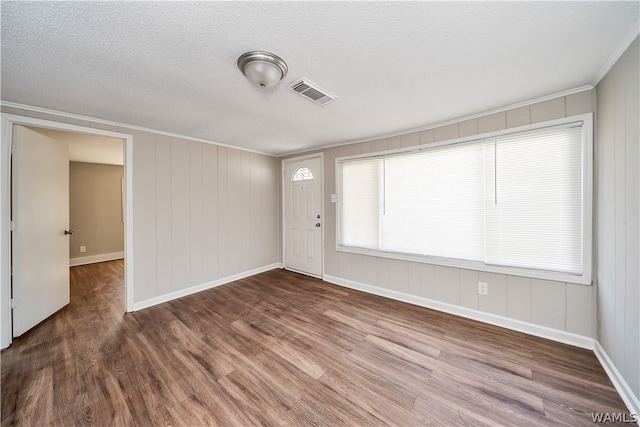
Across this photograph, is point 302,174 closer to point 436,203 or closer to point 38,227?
point 436,203

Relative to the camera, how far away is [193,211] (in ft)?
11.4

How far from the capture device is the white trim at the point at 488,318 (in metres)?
2.11

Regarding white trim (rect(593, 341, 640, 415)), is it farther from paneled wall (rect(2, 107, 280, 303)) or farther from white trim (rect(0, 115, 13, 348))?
white trim (rect(0, 115, 13, 348))

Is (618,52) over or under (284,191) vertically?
over

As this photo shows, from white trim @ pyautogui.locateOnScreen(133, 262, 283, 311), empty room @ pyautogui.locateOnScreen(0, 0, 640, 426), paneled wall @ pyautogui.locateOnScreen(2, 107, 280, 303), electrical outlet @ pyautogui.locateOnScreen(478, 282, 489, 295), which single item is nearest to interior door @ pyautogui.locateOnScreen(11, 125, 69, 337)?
empty room @ pyautogui.locateOnScreen(0, 0, 640, 426)

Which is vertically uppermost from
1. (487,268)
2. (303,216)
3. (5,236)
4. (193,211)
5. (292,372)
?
(193,211)

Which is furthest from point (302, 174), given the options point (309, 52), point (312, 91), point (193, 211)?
point (309, 52)

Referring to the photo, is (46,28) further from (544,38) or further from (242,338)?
(544,38)

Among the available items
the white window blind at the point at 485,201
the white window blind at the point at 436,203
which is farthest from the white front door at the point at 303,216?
the white window blind at the point at 436,203

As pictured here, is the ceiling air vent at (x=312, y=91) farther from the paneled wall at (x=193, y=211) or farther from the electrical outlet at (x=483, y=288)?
the electrical outlet at (x=483, y=288)

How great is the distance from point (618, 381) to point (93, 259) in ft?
27.3

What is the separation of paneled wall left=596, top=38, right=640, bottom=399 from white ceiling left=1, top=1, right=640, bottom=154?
0.22 metres

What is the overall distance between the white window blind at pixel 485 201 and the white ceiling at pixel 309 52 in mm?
516

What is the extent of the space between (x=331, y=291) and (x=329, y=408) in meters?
2.02
